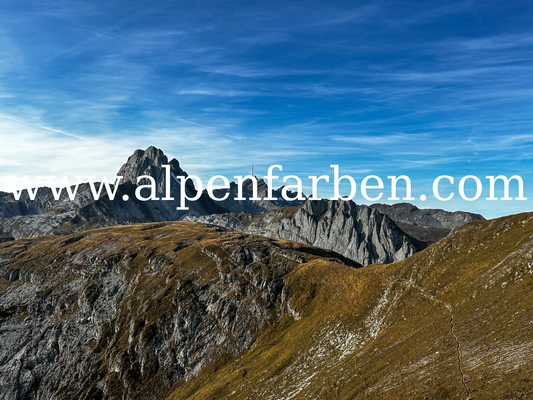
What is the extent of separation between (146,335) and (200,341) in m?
21.8

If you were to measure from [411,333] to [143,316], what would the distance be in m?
102

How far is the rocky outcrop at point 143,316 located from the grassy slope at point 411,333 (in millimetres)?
A: 9302

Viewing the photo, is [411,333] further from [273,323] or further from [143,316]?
[143,316]

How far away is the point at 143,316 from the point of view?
14512 centimetres

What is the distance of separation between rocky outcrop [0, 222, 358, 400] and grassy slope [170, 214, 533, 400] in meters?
9.30

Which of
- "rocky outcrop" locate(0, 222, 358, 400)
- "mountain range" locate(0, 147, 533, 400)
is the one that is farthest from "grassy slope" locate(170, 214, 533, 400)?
"rocky outcrop" locate(0, 222, 358, 400)

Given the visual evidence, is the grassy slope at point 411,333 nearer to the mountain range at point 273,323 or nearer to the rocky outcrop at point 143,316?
the mountain range at point 273,323

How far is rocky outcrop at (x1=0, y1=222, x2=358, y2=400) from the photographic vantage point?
414 ft

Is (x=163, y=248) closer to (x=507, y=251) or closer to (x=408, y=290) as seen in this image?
(x=408, y=290)

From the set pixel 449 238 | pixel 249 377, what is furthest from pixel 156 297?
pixel 449 238

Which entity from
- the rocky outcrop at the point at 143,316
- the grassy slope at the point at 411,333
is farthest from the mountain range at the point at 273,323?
the rocky outcrop at the point at 143,316

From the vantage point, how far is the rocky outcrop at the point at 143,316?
126125mm

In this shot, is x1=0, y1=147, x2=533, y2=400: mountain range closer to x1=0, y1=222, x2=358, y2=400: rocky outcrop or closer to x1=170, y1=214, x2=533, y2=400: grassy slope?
x1=170, y1=214, x2=533, y2=400: grassy slope

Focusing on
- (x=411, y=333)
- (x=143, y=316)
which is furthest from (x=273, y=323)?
(x=143, y=316)
